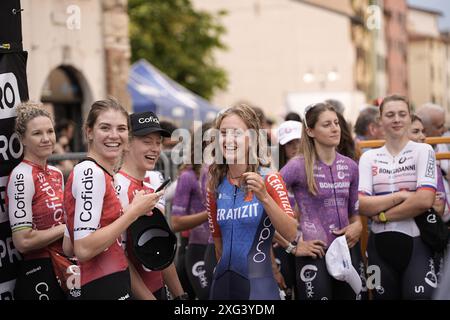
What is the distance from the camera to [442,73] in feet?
382

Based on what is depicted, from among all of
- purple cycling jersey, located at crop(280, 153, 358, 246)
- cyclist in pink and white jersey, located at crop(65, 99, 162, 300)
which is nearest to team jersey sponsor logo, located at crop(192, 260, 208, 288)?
purple cycling jersey, located at crop(280, 153, 358, 246)

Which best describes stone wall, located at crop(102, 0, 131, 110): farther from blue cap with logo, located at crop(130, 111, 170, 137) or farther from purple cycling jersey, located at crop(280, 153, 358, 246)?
blue cap with logo, located at crop(130, 111, 170, 137)

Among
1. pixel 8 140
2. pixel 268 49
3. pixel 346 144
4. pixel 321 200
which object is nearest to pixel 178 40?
pixel 268 49

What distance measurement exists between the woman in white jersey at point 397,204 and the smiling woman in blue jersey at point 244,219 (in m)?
1.68

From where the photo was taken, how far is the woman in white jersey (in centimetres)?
695

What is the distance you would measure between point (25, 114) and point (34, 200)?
56 cm

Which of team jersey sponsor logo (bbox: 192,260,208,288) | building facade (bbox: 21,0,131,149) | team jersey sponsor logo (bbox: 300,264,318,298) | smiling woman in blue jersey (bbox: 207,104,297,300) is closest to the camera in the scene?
smiling woman in blue jersey (bbox: 207,104,297,300)

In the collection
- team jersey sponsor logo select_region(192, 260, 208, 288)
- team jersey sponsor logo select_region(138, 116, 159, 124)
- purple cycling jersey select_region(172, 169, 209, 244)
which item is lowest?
team jersey sponsor logo select_region(192, 260, 208, 288)

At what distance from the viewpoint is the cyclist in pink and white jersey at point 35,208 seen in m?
5.72

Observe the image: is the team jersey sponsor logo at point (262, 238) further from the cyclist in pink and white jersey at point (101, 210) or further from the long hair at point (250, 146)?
the cyclist in pink and white jersey at point (101, 210)

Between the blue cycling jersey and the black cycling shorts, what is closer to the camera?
the black cycling shorts

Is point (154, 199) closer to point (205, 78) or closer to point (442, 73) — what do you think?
point (205, 78)

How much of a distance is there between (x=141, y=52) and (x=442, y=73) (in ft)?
279

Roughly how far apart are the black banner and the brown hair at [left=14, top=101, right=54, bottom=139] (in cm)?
8
